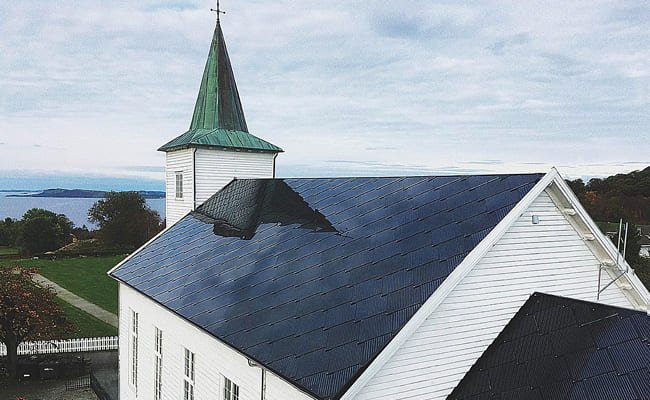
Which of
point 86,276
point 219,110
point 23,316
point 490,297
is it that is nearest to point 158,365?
point 23,316

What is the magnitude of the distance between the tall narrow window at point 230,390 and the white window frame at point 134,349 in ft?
23.1

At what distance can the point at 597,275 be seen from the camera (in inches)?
425

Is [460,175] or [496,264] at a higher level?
[460,175]

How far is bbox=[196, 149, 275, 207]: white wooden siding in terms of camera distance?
2081 cm

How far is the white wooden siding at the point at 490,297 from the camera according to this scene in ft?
27.4

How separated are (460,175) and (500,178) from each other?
102 centimetres

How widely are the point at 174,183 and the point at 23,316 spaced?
833cm

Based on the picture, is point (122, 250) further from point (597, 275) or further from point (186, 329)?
point (597, 275)

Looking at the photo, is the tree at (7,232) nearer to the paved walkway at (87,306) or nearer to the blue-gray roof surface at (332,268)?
the paved walkway at (87,306)

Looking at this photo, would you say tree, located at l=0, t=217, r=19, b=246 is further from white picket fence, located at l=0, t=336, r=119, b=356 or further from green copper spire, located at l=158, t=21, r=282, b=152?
green copper spire, located at l=158, t=21, r=282, b=152

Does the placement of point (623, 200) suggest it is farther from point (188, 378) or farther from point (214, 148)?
point (188, 378)

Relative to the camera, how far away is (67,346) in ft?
85.4

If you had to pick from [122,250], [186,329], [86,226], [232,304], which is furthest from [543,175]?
[86,226]

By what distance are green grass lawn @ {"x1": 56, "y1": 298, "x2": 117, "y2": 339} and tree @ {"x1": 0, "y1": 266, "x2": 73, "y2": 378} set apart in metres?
3.73
